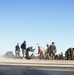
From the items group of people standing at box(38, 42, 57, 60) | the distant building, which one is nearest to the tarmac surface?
group of people standing at box(38, 42, 57, 60)

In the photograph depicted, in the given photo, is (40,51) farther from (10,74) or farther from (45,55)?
(10,74)

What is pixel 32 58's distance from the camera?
3494 cm

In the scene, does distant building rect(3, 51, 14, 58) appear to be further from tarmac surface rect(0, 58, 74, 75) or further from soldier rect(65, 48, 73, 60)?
tarmac surface rect(0, 58, 74, 75)

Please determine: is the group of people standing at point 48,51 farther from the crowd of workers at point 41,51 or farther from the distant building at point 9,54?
the distant building at point 9,54

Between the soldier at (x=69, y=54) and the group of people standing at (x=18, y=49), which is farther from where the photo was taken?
the soldier at (x=69, y=54)

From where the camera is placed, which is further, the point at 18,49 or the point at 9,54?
the point at 9,54

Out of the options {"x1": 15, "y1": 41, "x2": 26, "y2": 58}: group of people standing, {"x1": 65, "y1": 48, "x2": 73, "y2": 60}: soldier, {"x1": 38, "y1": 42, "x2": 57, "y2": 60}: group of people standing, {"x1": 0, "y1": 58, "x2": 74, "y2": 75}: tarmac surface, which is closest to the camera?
{"x1": 0, "y1": 58, "x2": 74, "y2": 75}: tarmac surface

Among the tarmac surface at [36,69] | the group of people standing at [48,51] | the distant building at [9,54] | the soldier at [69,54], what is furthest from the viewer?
the distant building at [9,54]

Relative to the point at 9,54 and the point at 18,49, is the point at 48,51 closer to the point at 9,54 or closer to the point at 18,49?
the point at 18,49

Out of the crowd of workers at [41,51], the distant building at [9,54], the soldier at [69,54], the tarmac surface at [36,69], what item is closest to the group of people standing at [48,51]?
the crowd of workers at [41,51]

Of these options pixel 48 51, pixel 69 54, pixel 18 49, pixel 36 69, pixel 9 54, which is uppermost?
pixel 18 49

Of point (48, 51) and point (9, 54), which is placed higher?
point (9, 54)

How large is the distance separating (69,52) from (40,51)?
3.40 m

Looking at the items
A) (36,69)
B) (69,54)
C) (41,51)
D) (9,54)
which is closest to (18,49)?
(41,51)
